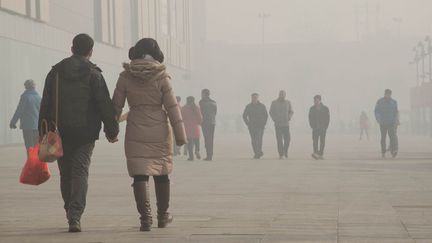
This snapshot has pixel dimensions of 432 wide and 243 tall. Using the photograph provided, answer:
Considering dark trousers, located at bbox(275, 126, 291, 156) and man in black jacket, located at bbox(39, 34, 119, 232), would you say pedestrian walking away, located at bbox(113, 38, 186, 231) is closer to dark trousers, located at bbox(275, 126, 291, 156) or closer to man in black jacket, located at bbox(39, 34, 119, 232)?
man in black jacket, located at bbox(39, 34, 119, 232)

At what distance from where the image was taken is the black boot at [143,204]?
29.4 ft

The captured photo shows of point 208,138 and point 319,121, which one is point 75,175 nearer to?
point 208,138

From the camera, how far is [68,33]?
51156mm

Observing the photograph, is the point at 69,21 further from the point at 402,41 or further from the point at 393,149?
the point at 402,41

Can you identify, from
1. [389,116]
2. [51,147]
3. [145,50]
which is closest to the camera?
[51,147]

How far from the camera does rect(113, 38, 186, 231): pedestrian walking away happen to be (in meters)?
9.11

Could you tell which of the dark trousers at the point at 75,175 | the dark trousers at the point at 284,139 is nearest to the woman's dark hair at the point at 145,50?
the dark trousers at the point at 75,175

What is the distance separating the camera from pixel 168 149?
30.3 feet

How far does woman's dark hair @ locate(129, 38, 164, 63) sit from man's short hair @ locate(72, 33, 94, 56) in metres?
0.35

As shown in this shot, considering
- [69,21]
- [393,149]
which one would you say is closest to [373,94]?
[69,21]

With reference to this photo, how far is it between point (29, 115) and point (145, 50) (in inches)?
469

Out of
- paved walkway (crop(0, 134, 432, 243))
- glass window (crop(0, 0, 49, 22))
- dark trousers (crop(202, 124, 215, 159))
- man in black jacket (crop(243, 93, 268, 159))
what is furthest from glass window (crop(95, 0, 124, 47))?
paved walkway (crop(0, 134, 432, 243))

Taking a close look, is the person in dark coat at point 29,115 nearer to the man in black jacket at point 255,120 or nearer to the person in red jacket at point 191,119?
the person in red jacket at point 191,119

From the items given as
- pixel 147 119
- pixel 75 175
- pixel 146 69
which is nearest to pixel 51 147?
pixel 75 175
